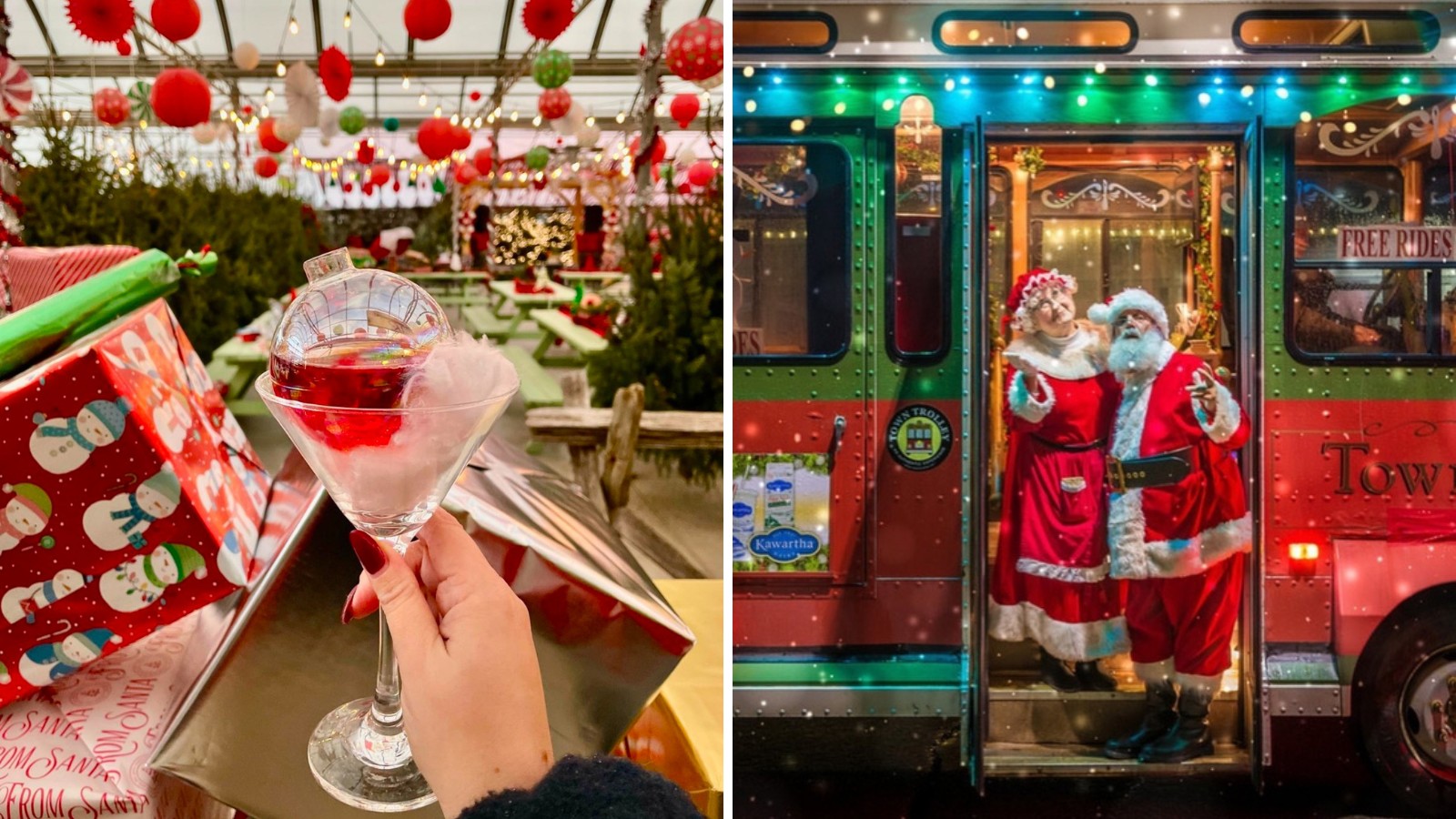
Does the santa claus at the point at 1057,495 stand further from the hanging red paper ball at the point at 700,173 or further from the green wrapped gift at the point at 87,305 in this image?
the hanging red paper ball at the point at 700,173

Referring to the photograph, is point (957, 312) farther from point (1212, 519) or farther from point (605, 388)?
point (605, 388)

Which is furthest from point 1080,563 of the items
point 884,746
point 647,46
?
point 647,46

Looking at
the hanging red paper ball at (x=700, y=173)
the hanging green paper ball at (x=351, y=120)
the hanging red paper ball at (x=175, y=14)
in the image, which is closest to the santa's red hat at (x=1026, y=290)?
the hanging red paper ball at (x=175, y=14)

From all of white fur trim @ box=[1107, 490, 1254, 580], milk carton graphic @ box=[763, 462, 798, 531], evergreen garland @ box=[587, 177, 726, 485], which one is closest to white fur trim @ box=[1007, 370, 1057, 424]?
white fur trim @ box=[1107, 490, 1254, 580]

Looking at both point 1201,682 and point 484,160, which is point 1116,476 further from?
point 484,160

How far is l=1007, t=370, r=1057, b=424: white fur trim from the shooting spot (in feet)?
7.86

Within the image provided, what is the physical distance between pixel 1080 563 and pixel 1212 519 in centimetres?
31

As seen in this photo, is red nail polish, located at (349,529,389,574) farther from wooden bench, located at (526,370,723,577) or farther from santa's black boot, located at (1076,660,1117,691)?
wooden bench, located at (526,370,723,577)

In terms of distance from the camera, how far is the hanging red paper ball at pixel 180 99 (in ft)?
9.67

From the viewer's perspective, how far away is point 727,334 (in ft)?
4.30

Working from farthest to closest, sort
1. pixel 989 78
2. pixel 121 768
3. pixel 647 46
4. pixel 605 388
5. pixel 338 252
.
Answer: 1. pixel 605 388
2. pixel 647 46
3. pixel 989 78
4. pixel 121 768
5. pixel 338 252

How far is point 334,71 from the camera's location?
3266mm

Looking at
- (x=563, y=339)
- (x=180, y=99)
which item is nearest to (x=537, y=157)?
(x=563, y=339)

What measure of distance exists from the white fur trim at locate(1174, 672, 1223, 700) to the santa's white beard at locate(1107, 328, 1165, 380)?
0.72 m
